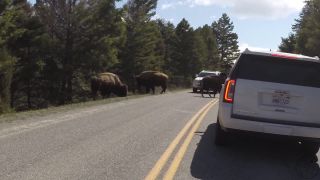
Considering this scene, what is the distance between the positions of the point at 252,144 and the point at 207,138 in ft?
3.52

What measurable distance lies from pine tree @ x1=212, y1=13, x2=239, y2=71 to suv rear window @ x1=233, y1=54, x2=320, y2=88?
460 ft

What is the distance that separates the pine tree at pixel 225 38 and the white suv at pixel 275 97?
140 metres

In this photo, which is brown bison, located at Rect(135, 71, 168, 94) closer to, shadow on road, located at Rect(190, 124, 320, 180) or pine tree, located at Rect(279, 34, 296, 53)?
shadow on road, located at Rect(190, 124, 320, 180)

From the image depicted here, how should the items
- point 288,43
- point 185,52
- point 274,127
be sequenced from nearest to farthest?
point 274,127
point 185,52
point 288,43

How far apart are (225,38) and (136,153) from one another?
142062 mm

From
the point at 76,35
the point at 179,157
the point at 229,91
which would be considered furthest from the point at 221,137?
the point at 76,35

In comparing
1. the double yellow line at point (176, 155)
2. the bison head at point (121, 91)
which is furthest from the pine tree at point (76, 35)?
the double yellow line at point (176, 155)

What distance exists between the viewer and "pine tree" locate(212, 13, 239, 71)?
15062 centimetres

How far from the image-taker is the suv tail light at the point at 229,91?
10508 millimetres

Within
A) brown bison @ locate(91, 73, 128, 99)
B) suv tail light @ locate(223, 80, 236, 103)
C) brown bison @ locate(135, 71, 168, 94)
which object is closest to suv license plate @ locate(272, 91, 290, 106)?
suv tail light @ locate(223, 80, 236, 103)

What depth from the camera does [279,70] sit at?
412 inches

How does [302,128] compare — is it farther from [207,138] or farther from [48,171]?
[48,171]

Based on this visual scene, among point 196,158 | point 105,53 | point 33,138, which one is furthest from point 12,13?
point 196,158

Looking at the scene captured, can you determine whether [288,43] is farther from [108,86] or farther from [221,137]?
[221,137]
